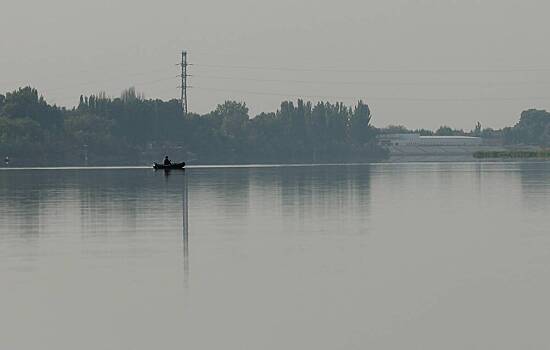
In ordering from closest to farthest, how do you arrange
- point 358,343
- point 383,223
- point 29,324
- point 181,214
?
point 358,343 → point 29,324 → point 383,223 → point 181,214

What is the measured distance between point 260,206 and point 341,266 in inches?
1003

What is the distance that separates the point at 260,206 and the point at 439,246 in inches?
835

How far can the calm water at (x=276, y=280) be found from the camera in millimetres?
18281

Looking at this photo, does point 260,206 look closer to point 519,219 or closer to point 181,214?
point 181,214

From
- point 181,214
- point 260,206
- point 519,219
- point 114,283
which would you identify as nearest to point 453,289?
point 114,283

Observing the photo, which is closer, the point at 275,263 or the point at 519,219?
the point at 275,263

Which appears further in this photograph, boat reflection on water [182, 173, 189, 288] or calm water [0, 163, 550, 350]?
boat reflection on water [182, 173, 189, 288]

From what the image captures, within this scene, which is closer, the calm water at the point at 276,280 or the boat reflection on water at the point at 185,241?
the calm water at the point at 276,280

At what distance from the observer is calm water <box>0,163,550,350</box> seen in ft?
60.0

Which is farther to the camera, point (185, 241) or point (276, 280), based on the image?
point (185, 241)

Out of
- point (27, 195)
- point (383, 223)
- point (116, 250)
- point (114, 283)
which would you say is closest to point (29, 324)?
point (114, 283)

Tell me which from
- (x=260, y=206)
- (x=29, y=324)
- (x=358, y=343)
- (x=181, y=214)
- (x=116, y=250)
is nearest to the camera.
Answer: (x=358, y=343)

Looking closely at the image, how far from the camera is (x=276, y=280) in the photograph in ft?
80.0

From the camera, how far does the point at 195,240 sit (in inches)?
1353
